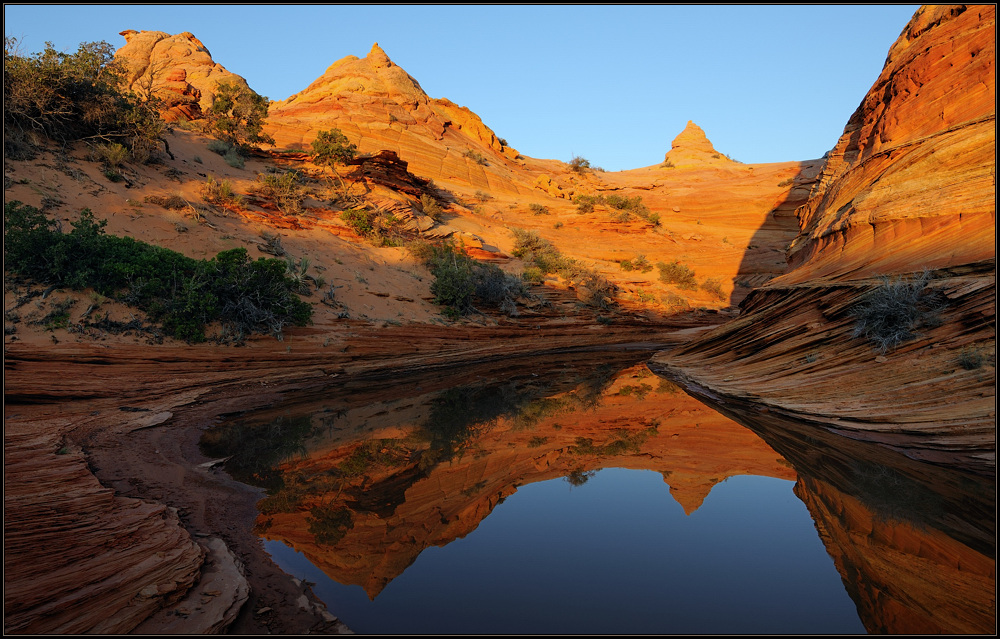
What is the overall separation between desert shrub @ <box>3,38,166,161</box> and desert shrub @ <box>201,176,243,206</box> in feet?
7.02

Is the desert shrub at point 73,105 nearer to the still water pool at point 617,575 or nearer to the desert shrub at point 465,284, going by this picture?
the desert shrub at point 465,284

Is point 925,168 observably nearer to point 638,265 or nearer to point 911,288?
point 911,288

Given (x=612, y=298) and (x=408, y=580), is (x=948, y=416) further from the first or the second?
(x=612, y=298)

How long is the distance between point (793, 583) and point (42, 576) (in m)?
5.96

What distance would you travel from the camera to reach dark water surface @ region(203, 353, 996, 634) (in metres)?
3.80

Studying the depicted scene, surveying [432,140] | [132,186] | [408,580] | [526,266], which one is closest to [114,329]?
[132,186]

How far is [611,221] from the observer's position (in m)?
32.1

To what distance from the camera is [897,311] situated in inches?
309

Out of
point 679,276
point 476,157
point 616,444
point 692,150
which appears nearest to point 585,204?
point 679,276

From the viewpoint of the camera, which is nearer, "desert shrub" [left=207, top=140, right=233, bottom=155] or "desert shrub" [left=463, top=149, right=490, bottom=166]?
"desert shrub" [left=207, top=140, right=233, bottom=155]

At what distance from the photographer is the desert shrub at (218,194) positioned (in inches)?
714

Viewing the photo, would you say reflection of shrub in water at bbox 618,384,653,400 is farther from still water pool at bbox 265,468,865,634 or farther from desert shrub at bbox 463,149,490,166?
desert shrub at bbox 463,149,490,166

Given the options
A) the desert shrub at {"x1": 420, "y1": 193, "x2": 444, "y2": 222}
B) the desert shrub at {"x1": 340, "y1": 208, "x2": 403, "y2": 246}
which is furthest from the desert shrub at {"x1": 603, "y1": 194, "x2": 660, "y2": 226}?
the desert shrub at {"x1": 340, "y1": 208, "x2": 403, "y2": 246}

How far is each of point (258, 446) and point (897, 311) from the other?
1055 cm
